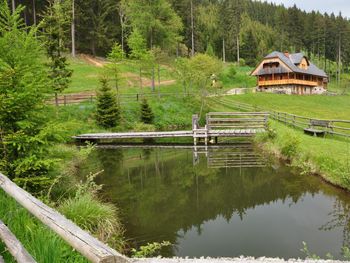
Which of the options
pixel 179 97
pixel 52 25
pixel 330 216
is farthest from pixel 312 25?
pixel 330 216

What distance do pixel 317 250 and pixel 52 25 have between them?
2655cm

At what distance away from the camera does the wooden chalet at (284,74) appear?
179 feet

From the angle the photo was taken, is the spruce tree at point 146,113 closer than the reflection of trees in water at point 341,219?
No

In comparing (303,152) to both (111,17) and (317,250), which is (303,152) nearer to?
(317,250)

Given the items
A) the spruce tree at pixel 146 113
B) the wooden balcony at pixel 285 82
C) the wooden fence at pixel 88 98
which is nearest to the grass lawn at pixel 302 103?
the wooden balcony at pixel 285 82

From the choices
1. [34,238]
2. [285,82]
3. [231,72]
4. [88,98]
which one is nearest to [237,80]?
[231,72]

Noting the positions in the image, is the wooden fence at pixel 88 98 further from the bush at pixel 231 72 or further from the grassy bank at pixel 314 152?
the bush at pixel 231 72

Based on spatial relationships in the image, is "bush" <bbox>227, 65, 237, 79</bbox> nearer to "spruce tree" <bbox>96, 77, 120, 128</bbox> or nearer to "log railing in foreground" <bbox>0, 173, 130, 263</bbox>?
"spruce tree" <bbox>96, 77, 120, 128</bbox>

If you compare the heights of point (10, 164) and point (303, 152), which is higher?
point (10, 164)

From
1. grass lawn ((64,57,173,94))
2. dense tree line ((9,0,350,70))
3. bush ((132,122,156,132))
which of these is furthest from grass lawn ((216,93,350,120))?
dense tree line ((9,0,350,70))

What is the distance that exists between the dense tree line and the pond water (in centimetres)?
3729

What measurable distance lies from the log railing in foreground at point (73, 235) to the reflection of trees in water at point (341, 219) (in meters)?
7.52

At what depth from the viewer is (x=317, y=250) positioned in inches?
320

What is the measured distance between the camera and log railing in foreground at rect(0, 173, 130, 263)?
3.06 metres
